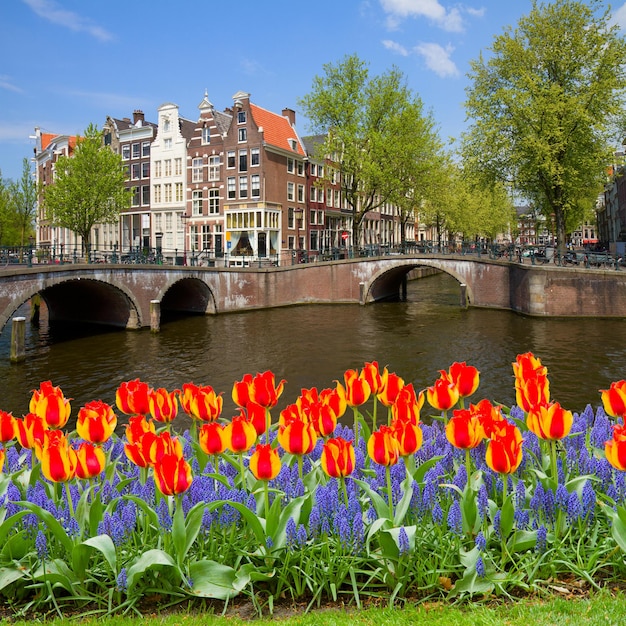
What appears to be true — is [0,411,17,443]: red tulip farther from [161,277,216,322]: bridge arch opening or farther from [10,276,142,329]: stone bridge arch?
[161,277,216,322]: bridge arch opening

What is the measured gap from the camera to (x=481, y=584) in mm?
3566

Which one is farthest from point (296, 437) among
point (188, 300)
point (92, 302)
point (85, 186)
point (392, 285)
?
point (392, 285)

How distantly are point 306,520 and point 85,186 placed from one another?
39.5 meters

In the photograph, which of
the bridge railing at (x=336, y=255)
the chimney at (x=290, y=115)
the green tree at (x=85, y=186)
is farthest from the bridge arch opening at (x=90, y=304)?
the chimney at (x=290, y=115)

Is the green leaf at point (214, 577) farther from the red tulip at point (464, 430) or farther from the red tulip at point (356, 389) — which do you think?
the red tulip at point (464, 430)

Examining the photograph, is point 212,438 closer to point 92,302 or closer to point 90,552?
point 90,552

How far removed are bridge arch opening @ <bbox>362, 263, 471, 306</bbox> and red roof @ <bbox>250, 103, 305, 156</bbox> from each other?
13640 mm

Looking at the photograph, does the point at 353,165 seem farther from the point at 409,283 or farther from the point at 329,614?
the point at 329,614

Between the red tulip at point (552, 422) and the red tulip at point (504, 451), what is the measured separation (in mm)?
298

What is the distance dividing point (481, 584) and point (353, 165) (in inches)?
1585

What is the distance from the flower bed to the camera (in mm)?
3521

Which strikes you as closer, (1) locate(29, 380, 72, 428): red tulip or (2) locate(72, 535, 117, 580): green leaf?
(2) locate(72, 535, 117, 580): green leaf

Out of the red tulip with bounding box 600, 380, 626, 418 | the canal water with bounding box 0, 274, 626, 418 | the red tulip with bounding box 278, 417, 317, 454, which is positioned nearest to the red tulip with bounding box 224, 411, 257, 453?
the red tulip with bounding box 278, 417, 317, 454

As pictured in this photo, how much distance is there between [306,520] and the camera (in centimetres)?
387
